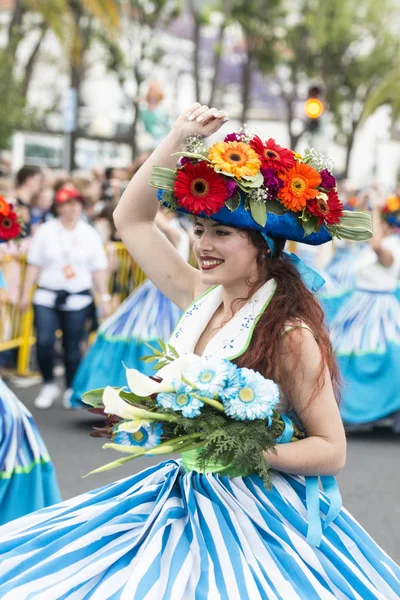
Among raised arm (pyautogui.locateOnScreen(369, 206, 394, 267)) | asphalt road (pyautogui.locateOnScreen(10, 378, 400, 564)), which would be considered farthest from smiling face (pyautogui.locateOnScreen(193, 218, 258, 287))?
raised arm (pyautogui.locateOnScreen(369, 206, 394, 267))

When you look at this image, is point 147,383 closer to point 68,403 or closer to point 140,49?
point 68,403

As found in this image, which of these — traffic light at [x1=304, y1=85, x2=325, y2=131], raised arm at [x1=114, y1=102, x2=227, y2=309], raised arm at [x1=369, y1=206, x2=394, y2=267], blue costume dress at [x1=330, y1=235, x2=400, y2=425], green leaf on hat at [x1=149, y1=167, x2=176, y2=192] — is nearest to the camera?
green leaf on hat at [x1=149, y1=167, x2=176, y2=192]

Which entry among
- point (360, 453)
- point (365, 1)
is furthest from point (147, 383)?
point (365, 1)

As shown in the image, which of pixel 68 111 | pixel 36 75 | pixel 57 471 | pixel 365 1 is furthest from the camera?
pixel 36 75

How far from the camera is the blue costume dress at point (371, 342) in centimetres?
865

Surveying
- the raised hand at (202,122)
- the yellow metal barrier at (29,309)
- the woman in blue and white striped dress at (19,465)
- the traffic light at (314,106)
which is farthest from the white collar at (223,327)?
the traffic light at (314,106)

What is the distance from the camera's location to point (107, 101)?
45.6 m

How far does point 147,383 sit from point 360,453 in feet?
18.3

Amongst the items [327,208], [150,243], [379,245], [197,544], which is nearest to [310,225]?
[327,208]

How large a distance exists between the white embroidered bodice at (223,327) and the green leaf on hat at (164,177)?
16.1 inches

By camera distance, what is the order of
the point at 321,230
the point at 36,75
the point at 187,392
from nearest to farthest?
the point at 187,392 < the point at 321,230 < the point at 36,75

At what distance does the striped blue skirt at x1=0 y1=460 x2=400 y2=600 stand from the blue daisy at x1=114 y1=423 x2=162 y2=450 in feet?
0.77

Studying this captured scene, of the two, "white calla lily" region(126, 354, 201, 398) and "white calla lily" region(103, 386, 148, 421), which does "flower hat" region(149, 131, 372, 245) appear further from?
"white calla lily" region(103, 386, 148, 421)

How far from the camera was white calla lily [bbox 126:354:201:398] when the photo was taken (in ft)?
8.53
